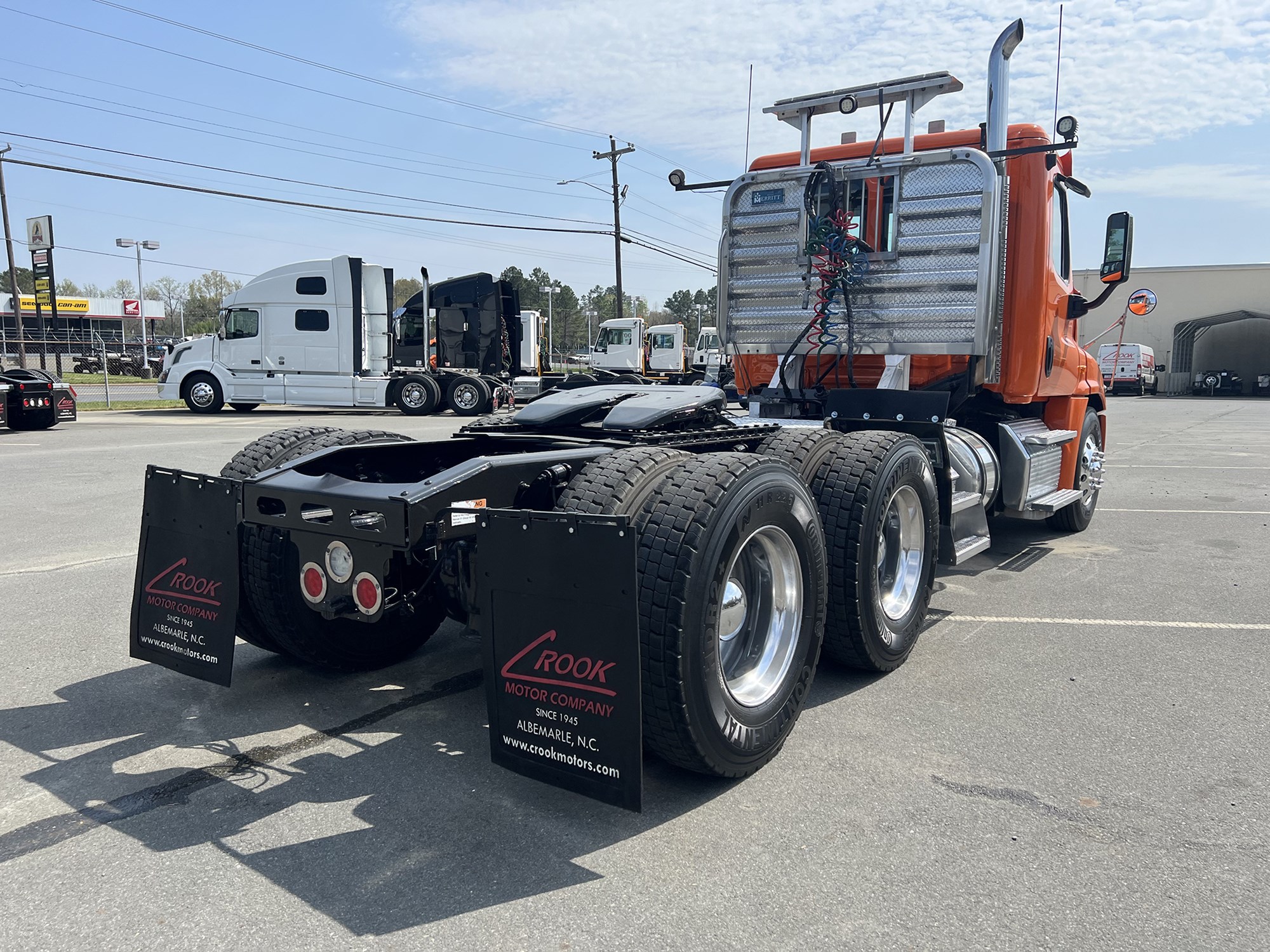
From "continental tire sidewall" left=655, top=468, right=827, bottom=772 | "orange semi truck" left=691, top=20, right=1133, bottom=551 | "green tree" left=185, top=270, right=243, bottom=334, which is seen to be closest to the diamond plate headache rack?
"orange semi truck" left=691, top=20, right=1133, bottom=551

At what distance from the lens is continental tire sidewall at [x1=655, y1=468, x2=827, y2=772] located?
9.74 ft

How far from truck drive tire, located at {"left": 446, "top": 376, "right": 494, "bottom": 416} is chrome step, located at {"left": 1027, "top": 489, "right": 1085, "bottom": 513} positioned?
730 inches

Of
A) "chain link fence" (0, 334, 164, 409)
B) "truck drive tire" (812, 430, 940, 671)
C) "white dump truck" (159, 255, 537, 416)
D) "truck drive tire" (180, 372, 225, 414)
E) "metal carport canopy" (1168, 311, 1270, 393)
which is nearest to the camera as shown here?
"truck drive tire" (812, 430, 940, 671)

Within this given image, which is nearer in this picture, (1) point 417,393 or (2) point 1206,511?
A: (2) point 1206,511

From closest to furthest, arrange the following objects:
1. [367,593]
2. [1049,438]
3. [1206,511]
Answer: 1. [367,593]
2. [1049,438]
3. [1206,511]

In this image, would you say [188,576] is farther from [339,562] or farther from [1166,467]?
[1166,467]

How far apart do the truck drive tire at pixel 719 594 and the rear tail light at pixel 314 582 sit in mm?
994

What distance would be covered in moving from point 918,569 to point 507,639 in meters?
2.65

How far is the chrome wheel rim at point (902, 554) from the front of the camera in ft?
15.3

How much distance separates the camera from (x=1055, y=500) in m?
7.06

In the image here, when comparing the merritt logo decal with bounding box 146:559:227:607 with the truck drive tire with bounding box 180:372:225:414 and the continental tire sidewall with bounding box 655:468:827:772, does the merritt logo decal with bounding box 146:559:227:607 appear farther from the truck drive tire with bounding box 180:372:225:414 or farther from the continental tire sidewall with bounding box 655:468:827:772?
the truck drive tire with bounding box 180:372:225:414

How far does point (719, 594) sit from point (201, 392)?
2439 centimetres

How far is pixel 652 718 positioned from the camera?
295 centimetres

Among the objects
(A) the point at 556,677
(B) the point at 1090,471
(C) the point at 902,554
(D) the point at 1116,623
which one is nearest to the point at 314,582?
(A) the point at 556,677
